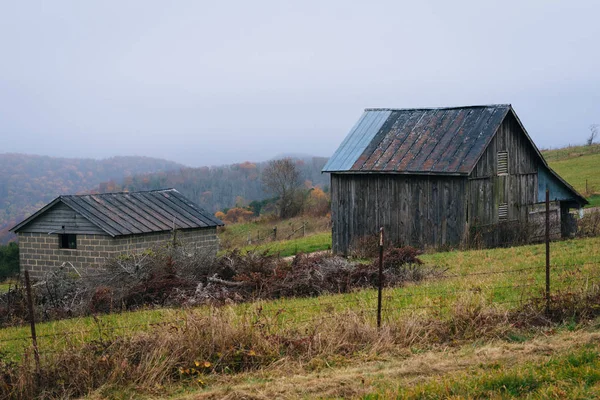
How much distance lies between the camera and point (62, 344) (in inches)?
389

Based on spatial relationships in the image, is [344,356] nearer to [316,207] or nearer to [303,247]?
[303,247]

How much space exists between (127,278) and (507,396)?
36.2 ft

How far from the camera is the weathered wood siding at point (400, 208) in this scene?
24594 mm

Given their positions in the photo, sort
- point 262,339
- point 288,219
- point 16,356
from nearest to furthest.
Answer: point 262,339 → point 16,356 → point 288,219

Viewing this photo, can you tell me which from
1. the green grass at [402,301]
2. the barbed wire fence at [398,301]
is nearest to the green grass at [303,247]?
the green grass at [402,301]

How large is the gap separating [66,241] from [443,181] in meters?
15.1

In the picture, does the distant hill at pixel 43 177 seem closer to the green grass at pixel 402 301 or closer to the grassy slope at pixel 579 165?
the grassy slope at pixel 579 165

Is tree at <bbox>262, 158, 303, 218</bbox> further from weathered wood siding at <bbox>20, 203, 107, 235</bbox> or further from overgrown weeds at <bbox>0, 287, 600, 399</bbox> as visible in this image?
overgrown weeds at <bbox>0, 287, 600, 399</bbox>

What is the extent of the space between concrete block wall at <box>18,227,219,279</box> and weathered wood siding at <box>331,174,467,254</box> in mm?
5267

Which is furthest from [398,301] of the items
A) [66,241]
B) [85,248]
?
[66,241]

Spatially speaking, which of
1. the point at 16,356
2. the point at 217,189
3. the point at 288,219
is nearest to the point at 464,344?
the point at 16,356

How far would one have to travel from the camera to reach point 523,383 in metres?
7.57

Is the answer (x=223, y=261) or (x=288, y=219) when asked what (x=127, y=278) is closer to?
(x=223, y=261)

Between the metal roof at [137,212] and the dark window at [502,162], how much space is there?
12.3m
